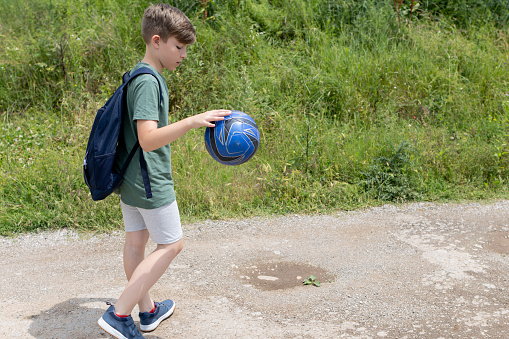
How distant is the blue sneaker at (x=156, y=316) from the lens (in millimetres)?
3373

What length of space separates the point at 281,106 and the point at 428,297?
3.92 metres

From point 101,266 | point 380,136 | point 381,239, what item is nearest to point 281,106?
point 380,136

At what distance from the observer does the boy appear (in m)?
2.77

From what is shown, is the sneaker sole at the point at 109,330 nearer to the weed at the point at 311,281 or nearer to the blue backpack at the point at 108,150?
the blue backpack at the point at 108,150

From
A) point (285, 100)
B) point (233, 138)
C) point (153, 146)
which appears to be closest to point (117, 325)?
point (153, 146)

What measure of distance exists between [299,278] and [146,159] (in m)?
1.85

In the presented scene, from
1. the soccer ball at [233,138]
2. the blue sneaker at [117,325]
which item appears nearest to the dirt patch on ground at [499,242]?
the soccer ball at [233,138]

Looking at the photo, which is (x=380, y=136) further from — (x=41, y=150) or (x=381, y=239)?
(x=41, y=150)

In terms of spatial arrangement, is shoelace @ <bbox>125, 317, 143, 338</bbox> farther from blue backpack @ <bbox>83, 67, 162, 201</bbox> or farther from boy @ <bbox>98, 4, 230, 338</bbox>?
blue backpack @ <bbox>83, 67, 162, 201</bbox>

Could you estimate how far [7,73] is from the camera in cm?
779

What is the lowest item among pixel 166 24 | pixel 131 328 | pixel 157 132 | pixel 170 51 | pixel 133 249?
pixel 131 328

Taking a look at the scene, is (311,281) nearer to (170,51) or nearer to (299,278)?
(299,278)

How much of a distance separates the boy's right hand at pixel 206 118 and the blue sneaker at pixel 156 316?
54.3 inches

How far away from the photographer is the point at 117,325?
3.01m
